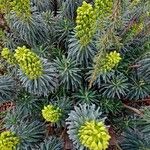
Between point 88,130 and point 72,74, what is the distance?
1.87 ft

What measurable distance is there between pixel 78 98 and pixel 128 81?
0.36m

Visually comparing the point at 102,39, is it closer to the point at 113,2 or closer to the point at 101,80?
the point at 113,2

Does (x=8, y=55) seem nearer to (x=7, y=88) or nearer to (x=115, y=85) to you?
(x=7, y=88)

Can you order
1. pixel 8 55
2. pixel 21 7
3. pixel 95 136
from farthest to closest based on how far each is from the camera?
pixel 8 55 → pixel 21 7 → pixel 95 136

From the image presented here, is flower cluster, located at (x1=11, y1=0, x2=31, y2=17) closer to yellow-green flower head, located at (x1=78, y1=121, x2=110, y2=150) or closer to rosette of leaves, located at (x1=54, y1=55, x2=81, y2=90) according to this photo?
rosette of leaves, located at (x1=54, y1=55, x2=81, y2=90)

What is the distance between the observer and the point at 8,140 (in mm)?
2062

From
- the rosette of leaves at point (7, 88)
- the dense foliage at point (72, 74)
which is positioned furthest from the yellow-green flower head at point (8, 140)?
the rosette of leaves at point (7, 88)

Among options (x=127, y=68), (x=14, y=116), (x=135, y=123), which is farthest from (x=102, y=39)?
(x=14, y=116)

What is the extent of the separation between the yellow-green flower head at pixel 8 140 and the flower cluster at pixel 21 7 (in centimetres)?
71

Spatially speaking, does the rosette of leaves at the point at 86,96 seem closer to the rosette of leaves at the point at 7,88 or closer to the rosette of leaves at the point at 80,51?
the rosette of leaves at the point at 80,51

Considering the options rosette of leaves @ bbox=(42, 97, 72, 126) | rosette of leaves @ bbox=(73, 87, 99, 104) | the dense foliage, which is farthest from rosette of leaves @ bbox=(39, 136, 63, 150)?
rosette of leaves @ bbox=(73, 87, 99, 104)

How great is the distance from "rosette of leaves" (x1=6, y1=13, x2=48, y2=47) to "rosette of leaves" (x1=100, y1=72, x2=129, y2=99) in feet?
1.73

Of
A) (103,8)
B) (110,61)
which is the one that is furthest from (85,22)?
(110,61)

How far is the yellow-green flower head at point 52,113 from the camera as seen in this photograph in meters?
2.13
